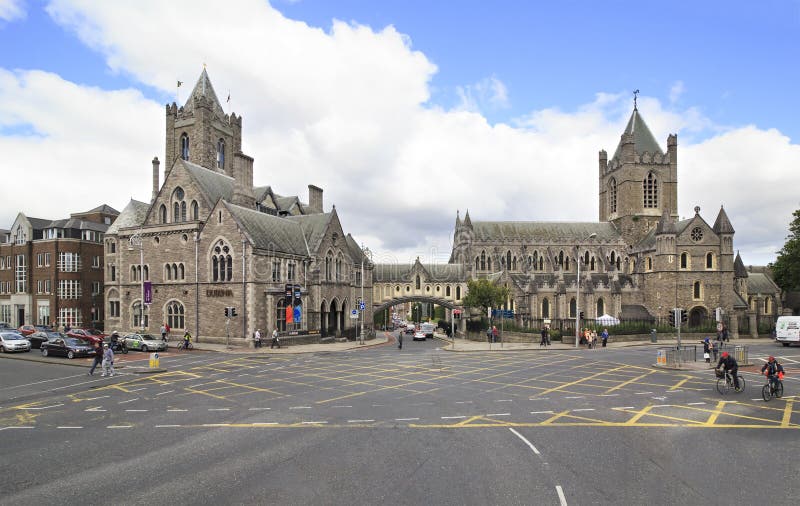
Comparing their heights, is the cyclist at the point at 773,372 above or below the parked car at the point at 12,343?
above

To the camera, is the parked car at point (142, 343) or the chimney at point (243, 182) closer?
the parked car at point (142, 343)

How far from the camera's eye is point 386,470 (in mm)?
9969

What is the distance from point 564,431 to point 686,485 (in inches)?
153

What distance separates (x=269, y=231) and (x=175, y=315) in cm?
1100

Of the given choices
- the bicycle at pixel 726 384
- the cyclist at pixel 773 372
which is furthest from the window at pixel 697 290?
the cyclist at pixel 773 372

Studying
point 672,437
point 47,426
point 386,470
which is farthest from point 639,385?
point 47,426

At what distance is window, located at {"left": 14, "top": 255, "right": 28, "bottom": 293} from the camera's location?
55.2 m

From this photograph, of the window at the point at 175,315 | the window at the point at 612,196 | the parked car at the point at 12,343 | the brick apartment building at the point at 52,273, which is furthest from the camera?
the window at the point at 612,196

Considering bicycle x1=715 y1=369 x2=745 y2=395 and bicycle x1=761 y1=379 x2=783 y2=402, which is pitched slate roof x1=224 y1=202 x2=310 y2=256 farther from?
bicycle x1=761 y1=379 x2=783 y2=402

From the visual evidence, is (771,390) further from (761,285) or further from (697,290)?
(761,285)

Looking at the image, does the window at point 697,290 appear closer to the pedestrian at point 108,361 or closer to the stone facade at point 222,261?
the stone facade at point 222,261

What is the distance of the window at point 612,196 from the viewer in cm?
7922

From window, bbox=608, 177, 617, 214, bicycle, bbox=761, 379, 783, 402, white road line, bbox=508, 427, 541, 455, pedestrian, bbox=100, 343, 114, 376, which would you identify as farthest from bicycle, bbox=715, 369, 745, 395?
window, bbox=608, 177, 617, 214

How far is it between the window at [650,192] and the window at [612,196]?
4597mm
